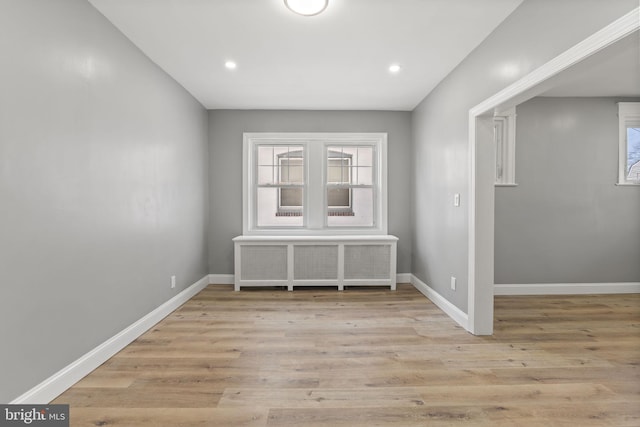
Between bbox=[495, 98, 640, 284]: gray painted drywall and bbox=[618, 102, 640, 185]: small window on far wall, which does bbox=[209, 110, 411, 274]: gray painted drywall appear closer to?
bbox=[495, 98, 640, 284]: gray painted drywall

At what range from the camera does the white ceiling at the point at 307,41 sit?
87.4 inches

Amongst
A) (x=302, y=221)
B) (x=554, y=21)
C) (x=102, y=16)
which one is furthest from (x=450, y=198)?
(x=102, y=16)

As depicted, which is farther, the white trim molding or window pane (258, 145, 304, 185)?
window pane (258, 145, 304, 185)

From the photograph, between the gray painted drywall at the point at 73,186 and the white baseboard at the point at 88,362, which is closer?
the gray painted drywall at the point at 73,186

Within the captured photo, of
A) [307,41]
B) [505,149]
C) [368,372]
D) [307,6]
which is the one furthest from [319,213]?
[307,6]

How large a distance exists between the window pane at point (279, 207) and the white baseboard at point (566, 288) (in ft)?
9.55

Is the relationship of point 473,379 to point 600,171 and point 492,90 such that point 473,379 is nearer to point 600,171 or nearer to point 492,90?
point 492,90

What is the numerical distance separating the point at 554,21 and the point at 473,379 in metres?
2.29

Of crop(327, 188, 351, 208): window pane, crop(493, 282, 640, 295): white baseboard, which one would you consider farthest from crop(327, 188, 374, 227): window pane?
crop(493, 282, 640, 295): white baseboard

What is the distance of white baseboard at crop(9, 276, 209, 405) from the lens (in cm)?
173

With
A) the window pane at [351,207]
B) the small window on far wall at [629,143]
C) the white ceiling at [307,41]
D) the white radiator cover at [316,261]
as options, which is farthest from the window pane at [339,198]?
the small window on far wall at [629,143]

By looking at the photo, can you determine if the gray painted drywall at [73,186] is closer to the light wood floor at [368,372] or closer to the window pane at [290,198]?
the light wood floor at [368,372]

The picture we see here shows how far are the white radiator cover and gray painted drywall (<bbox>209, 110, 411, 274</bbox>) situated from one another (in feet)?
1.50

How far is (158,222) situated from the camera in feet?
10.2
